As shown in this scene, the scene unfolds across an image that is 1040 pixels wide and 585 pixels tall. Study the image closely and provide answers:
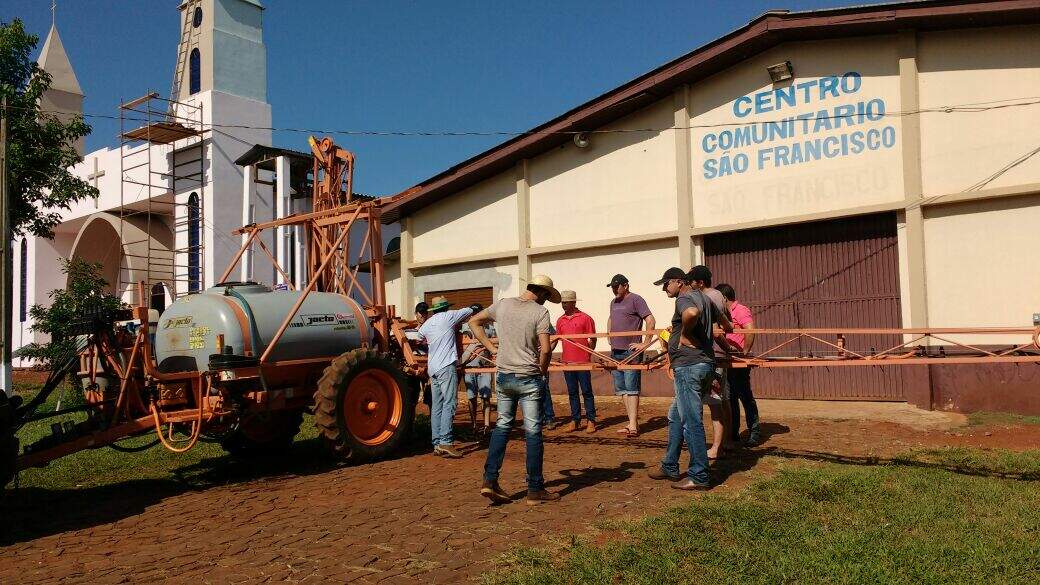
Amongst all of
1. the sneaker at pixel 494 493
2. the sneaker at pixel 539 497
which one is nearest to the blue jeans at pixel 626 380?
the sneaker at pixel 539 497

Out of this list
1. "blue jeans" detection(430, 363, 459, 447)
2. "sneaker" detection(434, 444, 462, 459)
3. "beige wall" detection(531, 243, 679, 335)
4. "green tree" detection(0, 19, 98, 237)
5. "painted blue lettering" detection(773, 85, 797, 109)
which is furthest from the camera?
"green tree" detection(0, 19, 98, 237)

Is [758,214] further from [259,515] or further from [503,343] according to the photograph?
[259,515]

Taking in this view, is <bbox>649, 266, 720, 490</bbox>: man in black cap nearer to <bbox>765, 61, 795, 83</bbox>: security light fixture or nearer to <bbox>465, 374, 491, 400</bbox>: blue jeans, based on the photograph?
<bbox>465, 374, 491, 400</bbox>: blue jeans

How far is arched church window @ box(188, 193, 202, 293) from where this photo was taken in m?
21.2

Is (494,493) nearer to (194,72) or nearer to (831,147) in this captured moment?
(831,147)

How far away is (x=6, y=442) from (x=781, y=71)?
11.2m

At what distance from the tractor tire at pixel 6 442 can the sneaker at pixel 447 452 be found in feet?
12.9

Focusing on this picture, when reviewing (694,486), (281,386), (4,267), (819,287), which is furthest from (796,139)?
(4,267)

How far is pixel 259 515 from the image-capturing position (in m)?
5.99

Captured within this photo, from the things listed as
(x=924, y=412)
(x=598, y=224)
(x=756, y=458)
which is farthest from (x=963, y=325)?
(x=598, y=224)

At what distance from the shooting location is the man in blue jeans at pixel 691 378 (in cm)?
622

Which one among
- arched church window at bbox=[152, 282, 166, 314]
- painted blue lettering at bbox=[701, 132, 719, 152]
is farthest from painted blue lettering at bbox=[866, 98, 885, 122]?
arched church window at bbox=[152, 282, 166, 314]

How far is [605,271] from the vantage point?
46.8 feet

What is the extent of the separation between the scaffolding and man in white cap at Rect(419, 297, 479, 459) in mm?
14118
